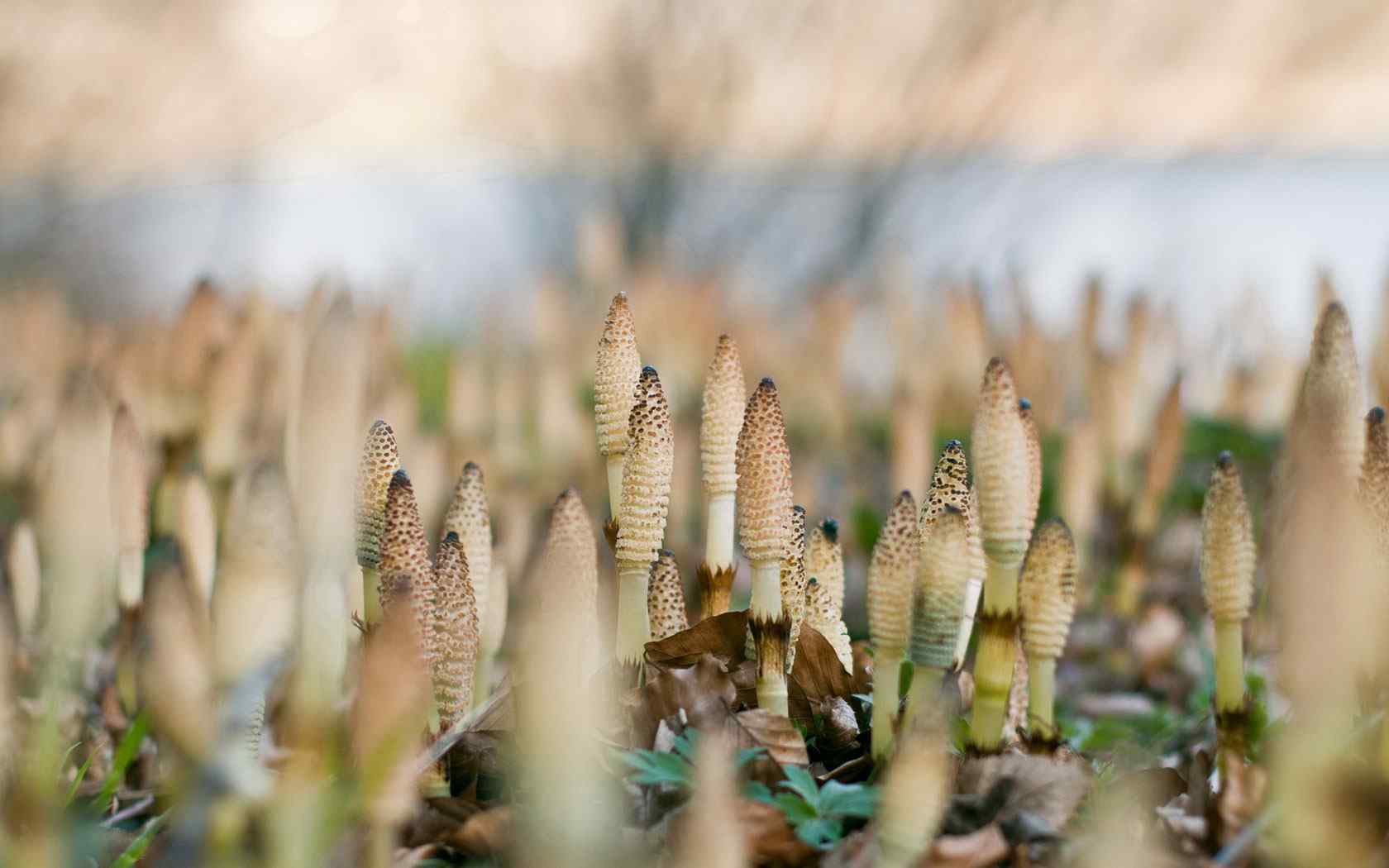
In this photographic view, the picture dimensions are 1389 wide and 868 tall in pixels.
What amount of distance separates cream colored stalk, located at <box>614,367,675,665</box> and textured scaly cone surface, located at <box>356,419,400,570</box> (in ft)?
0.74

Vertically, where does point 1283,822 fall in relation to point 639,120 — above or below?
below

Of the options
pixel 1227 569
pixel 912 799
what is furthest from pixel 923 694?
pixel 1227 569

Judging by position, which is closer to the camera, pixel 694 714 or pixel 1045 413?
pixel 694 714

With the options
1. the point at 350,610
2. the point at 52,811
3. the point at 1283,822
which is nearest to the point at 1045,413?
the point at 350,610

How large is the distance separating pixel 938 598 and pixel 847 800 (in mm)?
188

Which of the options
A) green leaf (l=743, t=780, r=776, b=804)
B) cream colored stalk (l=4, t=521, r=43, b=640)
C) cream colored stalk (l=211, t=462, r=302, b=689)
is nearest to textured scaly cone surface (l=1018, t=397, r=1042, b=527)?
green leaf (l=743, t=780, r=776, b=804)

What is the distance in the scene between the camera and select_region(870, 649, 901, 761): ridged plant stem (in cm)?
128

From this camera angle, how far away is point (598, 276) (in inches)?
147

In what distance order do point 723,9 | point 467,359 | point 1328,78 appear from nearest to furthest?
point 467,359 → point 723,9 → point 1328,78

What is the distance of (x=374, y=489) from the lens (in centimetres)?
135

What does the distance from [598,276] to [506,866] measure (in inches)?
106

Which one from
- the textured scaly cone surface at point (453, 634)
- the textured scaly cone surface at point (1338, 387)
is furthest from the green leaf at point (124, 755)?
the textured scaly cone surface at point (1338, 387)

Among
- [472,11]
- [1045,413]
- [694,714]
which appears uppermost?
[472,11]

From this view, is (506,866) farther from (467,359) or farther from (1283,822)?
(467,359)
